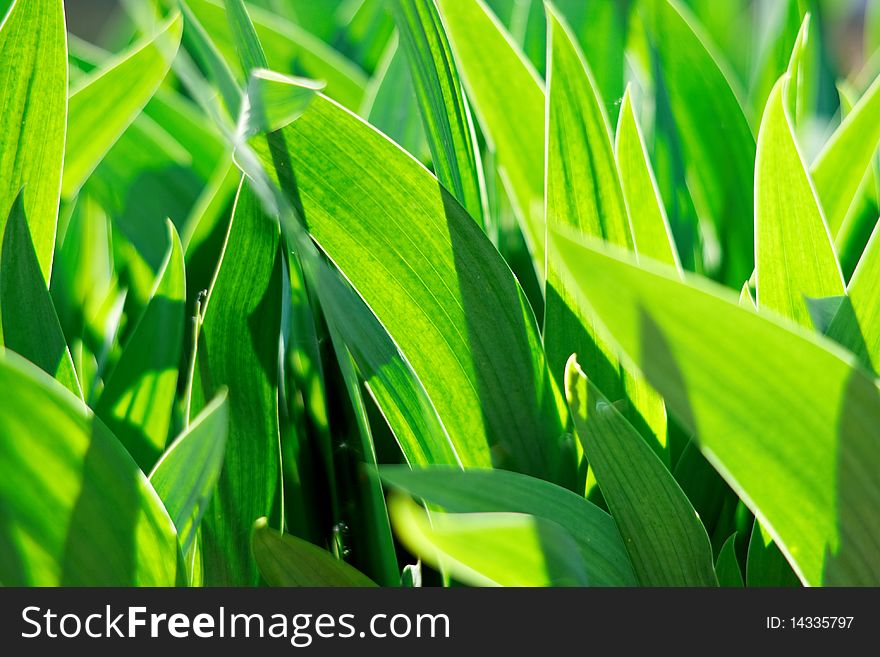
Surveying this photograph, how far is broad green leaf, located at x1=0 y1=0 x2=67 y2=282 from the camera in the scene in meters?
0.30

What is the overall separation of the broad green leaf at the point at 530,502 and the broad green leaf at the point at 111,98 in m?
0.24

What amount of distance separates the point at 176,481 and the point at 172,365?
80 mm

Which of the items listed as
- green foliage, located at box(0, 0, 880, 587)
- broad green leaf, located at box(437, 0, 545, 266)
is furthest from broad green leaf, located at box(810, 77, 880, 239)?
broad green leaf, located at box(437, 0, 545, 266)

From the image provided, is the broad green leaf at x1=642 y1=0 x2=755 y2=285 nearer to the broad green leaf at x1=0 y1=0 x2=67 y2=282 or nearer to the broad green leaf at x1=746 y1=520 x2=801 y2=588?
the broad green leaf at x1=746 y1=520 x2=801 y2=588

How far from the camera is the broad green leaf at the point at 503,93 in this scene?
1.09 feet

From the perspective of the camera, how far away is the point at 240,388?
0.29 m

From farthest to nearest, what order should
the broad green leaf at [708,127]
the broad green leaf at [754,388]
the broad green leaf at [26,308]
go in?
the broad green leaf at [708,127] → the broad green leaf at [26,308] → the broad green leaf at [754,388]

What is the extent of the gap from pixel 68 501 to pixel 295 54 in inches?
14.5

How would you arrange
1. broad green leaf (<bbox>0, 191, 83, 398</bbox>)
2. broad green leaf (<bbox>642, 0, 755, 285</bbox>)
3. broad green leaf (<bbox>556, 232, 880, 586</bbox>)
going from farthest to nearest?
broad green leaf (<bbox>642, 0, 755, 285</bbox>) → broad green leaf (<bbox>0, 191, 83, 398</bbox>) → broad green leaf (<bbox>556, 232, 880, 586</bbox>)

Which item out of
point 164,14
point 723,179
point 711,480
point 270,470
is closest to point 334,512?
point 270,470

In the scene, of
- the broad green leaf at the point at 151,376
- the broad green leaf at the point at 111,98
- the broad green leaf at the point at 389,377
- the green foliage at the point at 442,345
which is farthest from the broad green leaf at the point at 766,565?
the broad green leaf at the point at 111,98

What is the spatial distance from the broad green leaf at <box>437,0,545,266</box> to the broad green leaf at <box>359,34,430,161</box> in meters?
0.08

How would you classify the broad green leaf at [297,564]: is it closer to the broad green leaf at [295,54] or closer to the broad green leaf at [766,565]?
the broad green leaf at [766,565]

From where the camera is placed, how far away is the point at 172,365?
0.31m
